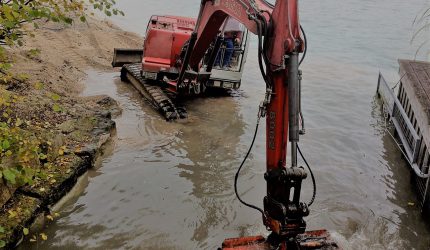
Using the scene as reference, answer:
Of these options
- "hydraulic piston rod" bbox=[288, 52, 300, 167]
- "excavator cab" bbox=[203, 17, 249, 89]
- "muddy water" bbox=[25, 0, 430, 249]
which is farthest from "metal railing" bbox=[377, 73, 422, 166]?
"excavator cab" bbox=[203, 17, 249, 89]

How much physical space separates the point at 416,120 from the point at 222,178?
3.59m

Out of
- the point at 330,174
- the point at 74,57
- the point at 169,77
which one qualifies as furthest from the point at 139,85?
the point at 330,174

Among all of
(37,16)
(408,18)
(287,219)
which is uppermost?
(408,18)

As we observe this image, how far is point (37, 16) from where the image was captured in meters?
3.78

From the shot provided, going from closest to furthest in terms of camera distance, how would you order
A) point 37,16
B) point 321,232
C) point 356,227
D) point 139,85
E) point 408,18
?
point 37,16
point 321,232
point 356,227
point 139,85
point 408,18

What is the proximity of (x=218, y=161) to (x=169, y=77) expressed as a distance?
11.1 ft

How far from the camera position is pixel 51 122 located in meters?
7.42

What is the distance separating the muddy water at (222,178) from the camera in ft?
18.8

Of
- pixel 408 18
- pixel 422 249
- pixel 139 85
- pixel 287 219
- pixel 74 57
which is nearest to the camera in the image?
pixel 287 219

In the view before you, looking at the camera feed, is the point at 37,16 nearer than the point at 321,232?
Yes

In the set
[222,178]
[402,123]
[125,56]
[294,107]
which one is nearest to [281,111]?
[294,107]

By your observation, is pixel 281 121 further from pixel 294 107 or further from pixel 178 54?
pixel 178 54

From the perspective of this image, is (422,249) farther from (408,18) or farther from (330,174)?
(408,18)

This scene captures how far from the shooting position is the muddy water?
573cm
